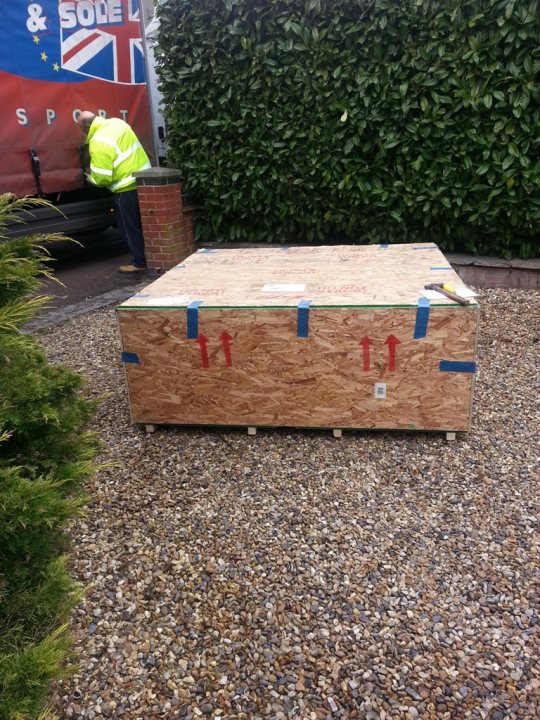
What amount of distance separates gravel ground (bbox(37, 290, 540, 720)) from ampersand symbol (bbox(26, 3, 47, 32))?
514 centimetres

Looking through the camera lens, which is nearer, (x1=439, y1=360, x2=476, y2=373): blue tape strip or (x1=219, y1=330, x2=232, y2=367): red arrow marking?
(x1=439, y1=360, x2=476, y2=373): blue tape strip

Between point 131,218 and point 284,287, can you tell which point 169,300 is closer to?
point 284,287

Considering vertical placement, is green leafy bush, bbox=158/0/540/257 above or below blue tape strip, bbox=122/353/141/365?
above

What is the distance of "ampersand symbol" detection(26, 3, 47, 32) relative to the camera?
648cm

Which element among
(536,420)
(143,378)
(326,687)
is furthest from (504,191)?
(326,687)

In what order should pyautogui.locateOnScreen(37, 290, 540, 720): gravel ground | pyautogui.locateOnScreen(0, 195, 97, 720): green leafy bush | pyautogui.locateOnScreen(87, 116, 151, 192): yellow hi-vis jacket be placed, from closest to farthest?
pyautogui.locateOnScreen(0, 195, 97, 720): green leafy bush → pyautogui.locateOnScreen(37, 290, 540, 720): gravel ground → pyautogui.locateOnScreen(87, 116, 151, 192): yellow hi-vis jacket

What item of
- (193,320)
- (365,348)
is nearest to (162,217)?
(193,320)

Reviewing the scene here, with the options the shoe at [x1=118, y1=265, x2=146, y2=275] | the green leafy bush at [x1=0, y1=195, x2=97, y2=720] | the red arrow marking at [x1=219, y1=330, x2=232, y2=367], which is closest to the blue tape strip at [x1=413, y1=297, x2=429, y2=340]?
the red arrow marking at [x1=219, y1=330, x2=232, y2=367]

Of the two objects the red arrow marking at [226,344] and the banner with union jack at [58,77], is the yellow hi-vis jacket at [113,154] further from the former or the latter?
the red arrow marking at [226,344]

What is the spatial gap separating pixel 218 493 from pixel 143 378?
853mm

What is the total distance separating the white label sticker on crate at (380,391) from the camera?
3.21 metres

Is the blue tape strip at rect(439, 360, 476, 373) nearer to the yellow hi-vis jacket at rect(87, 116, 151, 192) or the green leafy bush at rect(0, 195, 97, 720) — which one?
the green leafy bush at rect(0, 195, 97, 720)

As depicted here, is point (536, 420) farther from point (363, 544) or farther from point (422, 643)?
point (422, 643)

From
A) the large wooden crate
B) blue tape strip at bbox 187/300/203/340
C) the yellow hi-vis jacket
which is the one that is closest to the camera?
the large wooden crate
